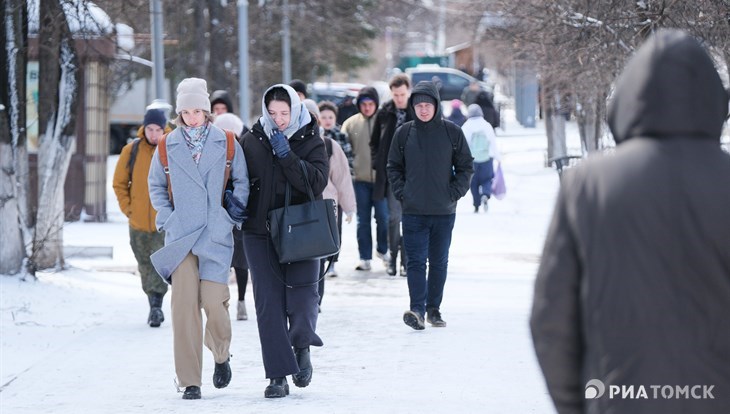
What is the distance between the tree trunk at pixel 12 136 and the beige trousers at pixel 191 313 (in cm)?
480

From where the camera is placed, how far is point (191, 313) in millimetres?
7285

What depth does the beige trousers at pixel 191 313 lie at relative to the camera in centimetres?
726

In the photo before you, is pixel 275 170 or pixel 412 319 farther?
pixel 412 319

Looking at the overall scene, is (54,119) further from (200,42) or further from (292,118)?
(200,42)

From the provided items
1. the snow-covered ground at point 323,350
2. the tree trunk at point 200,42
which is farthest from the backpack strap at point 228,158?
the tree trunk at point 200,42

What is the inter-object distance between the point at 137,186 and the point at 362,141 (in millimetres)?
3765

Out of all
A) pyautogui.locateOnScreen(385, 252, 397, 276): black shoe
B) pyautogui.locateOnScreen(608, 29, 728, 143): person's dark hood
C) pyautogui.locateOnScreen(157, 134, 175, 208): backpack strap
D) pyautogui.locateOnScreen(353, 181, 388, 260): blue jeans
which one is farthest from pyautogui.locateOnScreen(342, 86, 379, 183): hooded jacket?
pyautogui.locateOnScreen(608, 29, 728, 143): person's dark hood

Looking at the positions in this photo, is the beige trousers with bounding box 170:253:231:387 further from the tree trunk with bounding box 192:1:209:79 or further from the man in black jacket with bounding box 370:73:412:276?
the tree trunk with bounding box 192:1:209:79

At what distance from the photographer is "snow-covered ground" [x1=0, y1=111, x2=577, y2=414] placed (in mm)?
7355

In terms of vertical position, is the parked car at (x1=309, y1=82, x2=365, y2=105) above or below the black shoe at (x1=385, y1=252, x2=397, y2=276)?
above

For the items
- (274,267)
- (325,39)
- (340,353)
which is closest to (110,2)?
(340,353)

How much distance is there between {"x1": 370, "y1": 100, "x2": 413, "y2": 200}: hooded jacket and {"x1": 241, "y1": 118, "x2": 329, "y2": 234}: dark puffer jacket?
4.47m

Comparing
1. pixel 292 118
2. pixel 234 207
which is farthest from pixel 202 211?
pixel 292 118

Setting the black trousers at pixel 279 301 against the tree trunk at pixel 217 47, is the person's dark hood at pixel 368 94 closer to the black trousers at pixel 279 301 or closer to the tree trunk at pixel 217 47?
the black trousers at pixel 279 301
